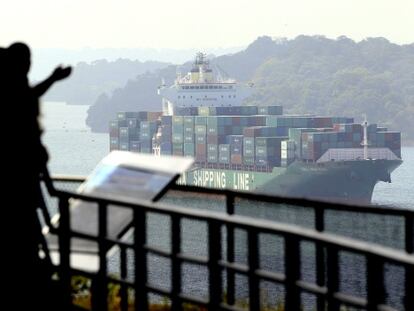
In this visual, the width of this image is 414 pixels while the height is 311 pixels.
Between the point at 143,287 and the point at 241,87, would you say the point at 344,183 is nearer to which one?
the point at 241,87

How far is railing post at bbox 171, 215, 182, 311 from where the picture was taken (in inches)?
207

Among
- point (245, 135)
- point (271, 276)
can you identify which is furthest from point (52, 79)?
point (245, 135)

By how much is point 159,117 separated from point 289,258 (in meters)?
173

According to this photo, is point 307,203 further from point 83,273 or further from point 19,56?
point 19,56

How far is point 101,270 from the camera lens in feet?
20.0

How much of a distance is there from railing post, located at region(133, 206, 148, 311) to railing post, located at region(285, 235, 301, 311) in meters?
1.19

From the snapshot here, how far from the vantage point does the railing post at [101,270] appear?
19.5 feet

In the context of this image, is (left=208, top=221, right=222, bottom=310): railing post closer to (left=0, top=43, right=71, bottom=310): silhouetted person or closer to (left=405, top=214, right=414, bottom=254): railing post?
(left=0, top=43, right=71, bottom=310): silhouetted person

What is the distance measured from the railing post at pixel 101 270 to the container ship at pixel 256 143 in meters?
125

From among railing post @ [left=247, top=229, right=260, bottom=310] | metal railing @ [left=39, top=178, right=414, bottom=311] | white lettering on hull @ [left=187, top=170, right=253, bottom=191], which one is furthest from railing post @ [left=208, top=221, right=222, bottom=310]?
white lettering on hull @ [left=187, top=170, right=253, bottom=191]

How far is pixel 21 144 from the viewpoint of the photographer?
18.7 feet

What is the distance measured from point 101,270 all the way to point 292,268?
1.81 metres

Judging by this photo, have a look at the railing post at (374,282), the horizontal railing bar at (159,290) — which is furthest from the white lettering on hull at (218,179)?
the railing post at (374,282)

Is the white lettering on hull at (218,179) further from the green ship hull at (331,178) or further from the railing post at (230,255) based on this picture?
the railing post at (230,255)
